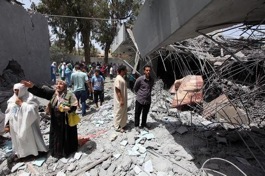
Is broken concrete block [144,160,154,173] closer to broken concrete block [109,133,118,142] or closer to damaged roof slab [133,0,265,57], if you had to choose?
broken concrete block [109,133,118,142]

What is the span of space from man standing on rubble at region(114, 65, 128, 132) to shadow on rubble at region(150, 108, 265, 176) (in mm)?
938

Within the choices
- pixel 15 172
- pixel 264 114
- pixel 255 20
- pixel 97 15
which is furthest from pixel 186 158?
pixel 97 15

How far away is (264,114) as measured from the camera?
6.77m

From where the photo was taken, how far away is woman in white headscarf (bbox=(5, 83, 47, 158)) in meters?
4.55

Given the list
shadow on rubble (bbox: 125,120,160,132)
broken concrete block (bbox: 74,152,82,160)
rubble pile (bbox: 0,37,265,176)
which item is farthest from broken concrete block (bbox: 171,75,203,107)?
broken concrete block (bbox: 74,152,82,160)

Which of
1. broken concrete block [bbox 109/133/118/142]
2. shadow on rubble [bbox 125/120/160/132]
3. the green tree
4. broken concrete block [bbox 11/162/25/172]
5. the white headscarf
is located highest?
the green tree

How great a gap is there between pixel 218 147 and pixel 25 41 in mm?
9098

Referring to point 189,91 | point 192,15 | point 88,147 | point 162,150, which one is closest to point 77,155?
point 88,147

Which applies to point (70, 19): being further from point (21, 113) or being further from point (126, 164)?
point (126, 164)

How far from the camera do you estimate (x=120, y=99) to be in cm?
532

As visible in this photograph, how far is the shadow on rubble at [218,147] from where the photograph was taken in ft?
13.2

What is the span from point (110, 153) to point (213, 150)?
5.86 feet

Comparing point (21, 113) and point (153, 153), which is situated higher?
point (21, 113)

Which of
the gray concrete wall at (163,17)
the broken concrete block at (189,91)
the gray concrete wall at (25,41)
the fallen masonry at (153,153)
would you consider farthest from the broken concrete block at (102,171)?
the gray concrete wall at (25,41)
